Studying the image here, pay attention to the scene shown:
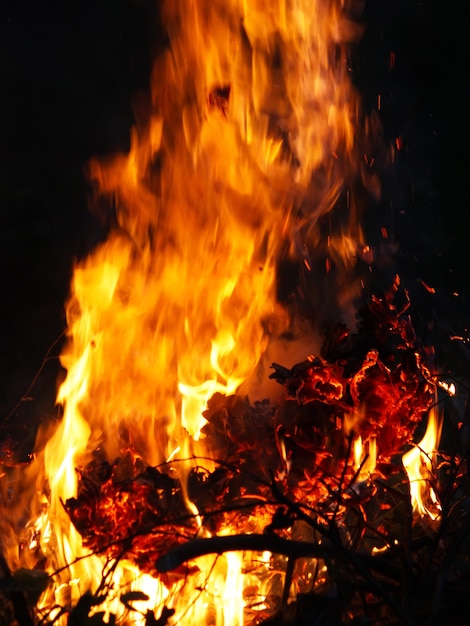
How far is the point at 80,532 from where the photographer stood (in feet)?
8.89

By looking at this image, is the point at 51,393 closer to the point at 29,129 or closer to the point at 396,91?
the point at 29,129

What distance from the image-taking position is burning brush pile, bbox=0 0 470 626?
8.22ft

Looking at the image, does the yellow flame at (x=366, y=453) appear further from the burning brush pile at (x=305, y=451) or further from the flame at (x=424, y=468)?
the flame at (x=424, y=468)

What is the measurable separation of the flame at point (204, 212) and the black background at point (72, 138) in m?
1.20

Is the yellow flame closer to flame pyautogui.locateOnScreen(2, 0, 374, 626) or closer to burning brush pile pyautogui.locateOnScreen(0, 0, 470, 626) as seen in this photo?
burning brush pile pyautogui.locateOnScreen(0, 0, 470, 626)

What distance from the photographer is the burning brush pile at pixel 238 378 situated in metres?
2.51

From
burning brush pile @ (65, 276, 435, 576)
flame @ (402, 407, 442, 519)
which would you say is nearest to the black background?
flame @ (402, 407, 442, 519)

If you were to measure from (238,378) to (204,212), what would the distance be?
1021mm

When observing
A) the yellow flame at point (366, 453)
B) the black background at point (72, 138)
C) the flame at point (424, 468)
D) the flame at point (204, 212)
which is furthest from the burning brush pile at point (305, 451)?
the black background at point (72, 138)

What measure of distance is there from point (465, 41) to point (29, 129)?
432cm

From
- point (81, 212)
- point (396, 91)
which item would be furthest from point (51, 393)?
point (396, 91)

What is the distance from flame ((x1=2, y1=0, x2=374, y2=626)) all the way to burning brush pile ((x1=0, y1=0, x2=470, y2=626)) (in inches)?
0.5

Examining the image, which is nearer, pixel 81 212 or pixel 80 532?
pixel 80 532

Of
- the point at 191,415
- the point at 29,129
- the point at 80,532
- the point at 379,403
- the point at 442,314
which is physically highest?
the point at 29,129
